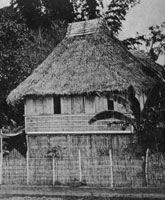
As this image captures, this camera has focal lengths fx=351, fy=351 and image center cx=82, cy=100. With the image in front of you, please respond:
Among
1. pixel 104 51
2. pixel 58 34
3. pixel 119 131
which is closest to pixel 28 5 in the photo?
pixel 58 34

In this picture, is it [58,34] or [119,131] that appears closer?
[119,131]

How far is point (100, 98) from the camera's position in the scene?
15.8m

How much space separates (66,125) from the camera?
15938 millimetres

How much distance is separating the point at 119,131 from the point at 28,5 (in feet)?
57.7

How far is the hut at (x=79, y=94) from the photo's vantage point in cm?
1534

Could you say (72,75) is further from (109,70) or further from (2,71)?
(2,71)

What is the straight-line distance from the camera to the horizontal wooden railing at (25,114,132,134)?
15445mm

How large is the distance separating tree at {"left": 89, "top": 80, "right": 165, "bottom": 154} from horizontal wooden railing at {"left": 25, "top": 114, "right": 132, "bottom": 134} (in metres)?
5.01

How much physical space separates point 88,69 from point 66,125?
2740 mm

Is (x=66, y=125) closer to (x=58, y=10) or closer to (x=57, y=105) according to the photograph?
(x=57, y=105)

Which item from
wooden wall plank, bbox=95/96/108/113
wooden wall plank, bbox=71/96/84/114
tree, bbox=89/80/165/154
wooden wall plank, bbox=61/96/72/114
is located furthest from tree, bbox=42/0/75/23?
tree, bbox=89/80/165/154

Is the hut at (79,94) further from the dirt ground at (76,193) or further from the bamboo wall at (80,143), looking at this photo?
the dirt ground at (76,193)

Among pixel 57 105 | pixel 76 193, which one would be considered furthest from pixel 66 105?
pixel 76 193

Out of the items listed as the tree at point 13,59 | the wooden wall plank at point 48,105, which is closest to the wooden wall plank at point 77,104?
the wooden wall plank at point 48,105
